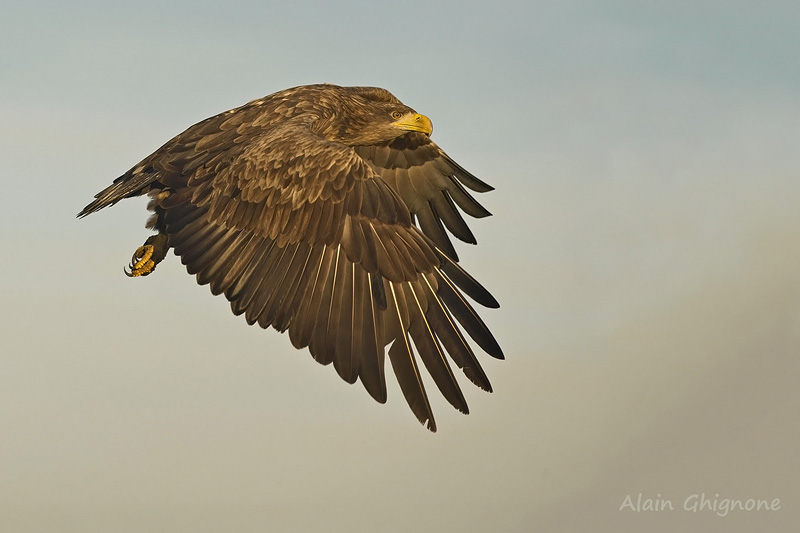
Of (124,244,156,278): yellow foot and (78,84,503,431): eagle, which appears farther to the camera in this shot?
(124,244,156,278): yellow foot

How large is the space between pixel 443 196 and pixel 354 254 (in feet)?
10.7

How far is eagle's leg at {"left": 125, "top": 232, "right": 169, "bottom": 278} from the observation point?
28.6 ft

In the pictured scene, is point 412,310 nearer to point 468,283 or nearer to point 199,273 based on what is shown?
point 468,283

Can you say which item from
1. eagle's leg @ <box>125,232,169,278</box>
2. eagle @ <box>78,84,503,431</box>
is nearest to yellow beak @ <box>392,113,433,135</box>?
eagle @ <box>78,84,503,431</box>

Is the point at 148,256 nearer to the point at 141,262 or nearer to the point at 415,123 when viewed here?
the point at 141,262

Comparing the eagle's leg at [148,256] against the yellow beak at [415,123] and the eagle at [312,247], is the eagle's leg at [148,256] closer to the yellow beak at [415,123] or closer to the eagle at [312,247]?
the eagle at [312,247]

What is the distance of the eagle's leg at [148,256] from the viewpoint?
343 inches

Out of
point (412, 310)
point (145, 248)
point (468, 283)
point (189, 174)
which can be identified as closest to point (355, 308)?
point (412, 310)

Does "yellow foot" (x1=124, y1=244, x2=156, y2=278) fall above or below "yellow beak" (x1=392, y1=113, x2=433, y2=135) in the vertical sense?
below

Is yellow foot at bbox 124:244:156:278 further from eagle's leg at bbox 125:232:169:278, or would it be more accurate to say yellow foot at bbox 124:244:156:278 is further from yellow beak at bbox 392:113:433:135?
yellow beak at bbox 392:113:433:135

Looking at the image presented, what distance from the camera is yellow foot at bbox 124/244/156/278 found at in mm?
8707

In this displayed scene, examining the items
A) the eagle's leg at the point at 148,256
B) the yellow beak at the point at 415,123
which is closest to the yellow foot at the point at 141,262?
the eagle's leg at the point at 148,256

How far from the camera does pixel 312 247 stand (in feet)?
23.2

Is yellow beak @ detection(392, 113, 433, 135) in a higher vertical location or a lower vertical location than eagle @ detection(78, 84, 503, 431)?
higher
